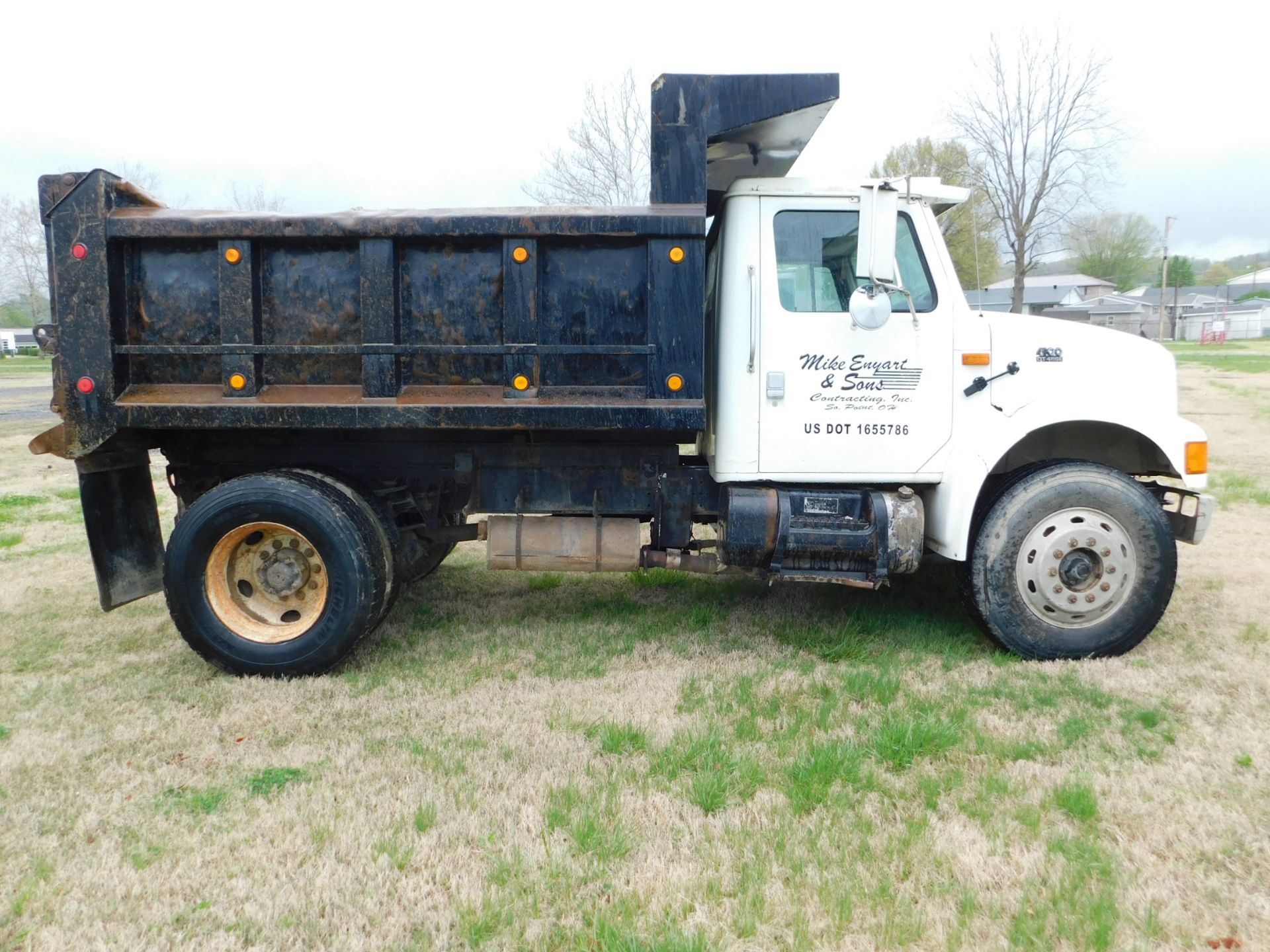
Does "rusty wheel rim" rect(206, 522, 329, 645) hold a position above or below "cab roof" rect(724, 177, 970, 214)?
below

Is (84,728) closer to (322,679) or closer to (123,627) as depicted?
(322,679)

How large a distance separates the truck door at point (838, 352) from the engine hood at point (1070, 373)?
0.29 meters

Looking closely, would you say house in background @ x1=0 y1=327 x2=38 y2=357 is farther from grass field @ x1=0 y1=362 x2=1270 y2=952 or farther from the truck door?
the truck door

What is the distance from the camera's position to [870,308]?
4.34m

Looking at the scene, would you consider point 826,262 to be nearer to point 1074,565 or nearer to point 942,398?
point 942,398

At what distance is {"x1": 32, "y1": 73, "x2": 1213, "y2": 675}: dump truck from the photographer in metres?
4.37

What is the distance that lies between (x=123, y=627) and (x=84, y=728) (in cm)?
159

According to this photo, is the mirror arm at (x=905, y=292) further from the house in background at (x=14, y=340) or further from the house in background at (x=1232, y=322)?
the house in background at (x=1232, y=322)

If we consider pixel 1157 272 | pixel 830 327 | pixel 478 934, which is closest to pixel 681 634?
pixel 830 327

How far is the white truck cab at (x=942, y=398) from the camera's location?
4566 millimetres

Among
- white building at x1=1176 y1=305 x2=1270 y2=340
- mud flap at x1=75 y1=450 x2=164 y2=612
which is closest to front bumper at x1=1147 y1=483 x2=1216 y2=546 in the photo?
mud flap at x1=75 y1=450 x2=164 y2=612

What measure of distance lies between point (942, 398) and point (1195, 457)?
1.35m

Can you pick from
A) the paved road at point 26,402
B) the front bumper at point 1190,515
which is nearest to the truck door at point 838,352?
the front bumper at point 1190,515

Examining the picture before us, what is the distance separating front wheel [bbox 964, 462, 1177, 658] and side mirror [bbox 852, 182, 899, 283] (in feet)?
4.58
